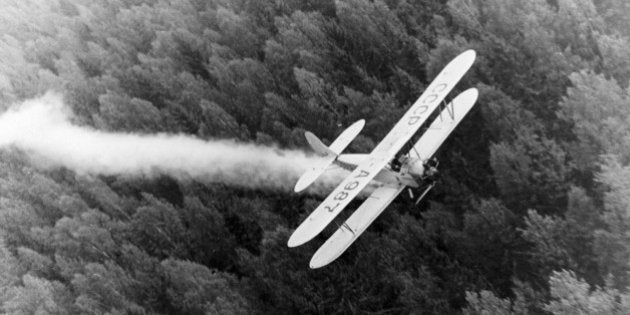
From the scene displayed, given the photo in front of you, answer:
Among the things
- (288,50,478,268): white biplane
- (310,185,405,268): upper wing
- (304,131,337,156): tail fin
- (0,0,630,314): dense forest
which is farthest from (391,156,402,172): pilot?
(0,0,630,314): dense forest

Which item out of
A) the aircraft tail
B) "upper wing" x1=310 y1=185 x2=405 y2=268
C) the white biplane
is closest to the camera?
the white biplane

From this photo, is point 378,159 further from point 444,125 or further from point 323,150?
point 444,125

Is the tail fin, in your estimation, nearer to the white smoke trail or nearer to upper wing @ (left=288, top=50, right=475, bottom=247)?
upper wing @ (left=288, top=50, right=475, bottom=247)

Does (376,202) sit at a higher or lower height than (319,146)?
lower

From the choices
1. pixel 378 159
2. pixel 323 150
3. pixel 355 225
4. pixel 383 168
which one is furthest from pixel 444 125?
pixel 355 225

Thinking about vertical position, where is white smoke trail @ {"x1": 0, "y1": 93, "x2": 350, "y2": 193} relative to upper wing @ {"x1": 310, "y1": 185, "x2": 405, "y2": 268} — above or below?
below

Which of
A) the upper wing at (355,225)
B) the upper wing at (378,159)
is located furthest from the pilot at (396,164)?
the upper wing at (355,225)

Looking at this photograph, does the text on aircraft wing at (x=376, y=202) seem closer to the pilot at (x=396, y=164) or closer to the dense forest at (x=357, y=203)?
the pilot at (x=396, y=164)

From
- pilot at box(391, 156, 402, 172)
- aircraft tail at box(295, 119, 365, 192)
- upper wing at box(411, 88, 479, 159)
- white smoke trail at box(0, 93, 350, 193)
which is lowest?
white smoke trail at box(0, 93, 350, 193)
